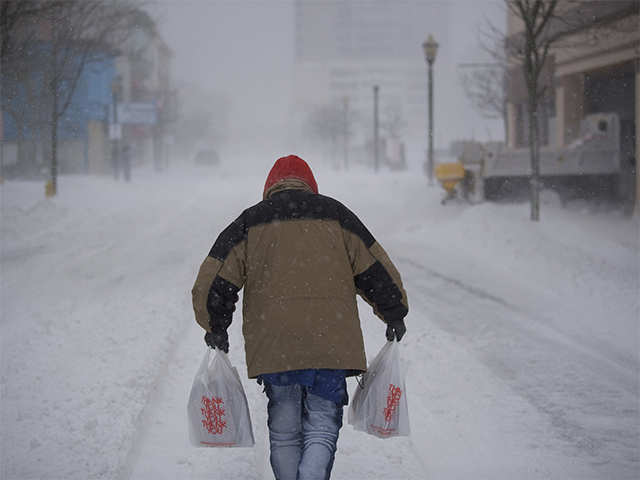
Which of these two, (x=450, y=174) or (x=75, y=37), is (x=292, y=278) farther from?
(x=75, y=37)

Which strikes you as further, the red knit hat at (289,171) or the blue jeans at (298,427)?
the red knit hat at (289,171)

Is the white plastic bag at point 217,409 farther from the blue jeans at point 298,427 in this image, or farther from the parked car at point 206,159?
the parked car at point 206,159

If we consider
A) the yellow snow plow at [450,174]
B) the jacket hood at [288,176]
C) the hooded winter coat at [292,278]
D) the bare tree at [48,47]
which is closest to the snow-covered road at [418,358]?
the hooded winter coat at [292,278]

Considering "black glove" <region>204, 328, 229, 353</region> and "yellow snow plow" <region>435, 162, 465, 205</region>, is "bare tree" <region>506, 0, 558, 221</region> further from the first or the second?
"black glove" <region>204, 328, 229, 353</region>

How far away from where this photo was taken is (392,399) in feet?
12.0

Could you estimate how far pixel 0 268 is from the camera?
1141 centimetres

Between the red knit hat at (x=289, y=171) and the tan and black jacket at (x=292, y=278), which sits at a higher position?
the red knit hat at (x=289, y=171)

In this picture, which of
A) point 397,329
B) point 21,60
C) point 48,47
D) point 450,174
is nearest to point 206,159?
point 48,47

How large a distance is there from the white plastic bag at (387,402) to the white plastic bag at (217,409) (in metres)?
0.63

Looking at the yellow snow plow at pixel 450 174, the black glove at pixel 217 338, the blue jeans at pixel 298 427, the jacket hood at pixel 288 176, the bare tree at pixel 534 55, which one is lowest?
the blue jeans at pixel 298 427

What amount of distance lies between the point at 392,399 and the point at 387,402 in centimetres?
3

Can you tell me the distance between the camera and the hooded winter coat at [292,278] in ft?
10.7

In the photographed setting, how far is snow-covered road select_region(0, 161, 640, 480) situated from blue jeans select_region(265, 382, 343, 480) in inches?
33.9

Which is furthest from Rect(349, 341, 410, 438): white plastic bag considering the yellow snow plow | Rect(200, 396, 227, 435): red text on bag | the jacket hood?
A: the yellow snow plow
